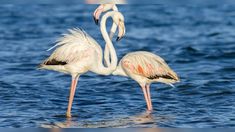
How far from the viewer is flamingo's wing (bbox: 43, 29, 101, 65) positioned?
9422 mm

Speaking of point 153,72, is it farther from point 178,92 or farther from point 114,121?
point 178,92

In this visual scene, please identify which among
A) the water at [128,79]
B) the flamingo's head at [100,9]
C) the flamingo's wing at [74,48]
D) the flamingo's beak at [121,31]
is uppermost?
the flamingo's head at [100,9]

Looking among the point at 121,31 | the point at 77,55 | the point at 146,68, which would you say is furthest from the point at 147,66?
the point at 77,55

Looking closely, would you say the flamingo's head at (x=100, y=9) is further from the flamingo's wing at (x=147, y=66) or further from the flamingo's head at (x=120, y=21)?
the flamingo's wing at (x=147, y=66)

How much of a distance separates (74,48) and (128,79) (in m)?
3.13

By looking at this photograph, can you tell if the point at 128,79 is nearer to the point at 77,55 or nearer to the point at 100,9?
the point at 100,9

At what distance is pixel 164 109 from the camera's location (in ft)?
33.1

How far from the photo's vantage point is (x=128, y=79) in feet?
40.9

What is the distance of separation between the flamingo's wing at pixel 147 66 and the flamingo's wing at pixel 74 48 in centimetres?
48

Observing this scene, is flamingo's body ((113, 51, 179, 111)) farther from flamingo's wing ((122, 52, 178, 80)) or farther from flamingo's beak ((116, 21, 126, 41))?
flamingo's beak ((116, 21, 126, 41))

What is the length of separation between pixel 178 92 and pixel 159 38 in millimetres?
6038

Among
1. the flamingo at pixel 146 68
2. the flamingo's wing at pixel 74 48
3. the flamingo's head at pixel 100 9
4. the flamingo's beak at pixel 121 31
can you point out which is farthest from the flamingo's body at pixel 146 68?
the flamingo's head at pixel 100 9

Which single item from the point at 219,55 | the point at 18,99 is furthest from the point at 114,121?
the point at 219,55

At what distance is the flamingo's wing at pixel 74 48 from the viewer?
9.42 metres
